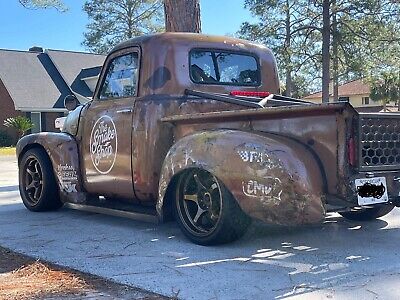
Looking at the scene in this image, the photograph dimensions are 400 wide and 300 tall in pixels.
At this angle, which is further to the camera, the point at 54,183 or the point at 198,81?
the point at 54,183

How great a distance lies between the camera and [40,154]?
723 cm

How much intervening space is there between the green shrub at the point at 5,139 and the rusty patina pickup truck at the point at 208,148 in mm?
26079

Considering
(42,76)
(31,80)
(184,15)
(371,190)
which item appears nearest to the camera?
(371,190)

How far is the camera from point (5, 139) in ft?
106

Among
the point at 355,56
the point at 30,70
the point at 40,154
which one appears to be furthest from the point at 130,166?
the point at 30,70

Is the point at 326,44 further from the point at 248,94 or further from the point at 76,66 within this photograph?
the point at 76,66

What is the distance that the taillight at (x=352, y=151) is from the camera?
4.33 metres

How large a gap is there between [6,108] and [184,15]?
1023 inches

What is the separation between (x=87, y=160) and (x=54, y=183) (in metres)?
0.72

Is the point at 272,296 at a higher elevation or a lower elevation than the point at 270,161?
lower

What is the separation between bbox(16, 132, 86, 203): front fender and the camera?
680 cm

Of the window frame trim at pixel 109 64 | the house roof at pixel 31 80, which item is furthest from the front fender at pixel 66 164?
the house roof at pixel 31 80

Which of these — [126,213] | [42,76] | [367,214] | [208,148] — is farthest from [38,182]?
[42,76]

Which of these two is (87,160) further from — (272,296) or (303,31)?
(303,31)
